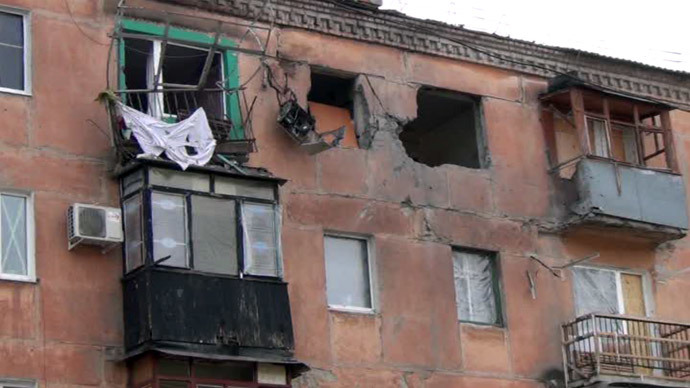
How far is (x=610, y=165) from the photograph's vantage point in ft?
94.1

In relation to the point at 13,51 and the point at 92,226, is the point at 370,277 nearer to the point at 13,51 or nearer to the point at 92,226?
the point at 92,226

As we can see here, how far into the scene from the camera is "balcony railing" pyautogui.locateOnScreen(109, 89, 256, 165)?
25.1 metres

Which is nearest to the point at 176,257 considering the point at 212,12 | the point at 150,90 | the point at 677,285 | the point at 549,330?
the point at 150,90

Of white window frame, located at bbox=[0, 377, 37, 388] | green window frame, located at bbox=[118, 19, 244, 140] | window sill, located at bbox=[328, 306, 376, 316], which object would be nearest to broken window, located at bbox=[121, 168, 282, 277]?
green window frame, located at bbox=[118, 19, 244, 140]

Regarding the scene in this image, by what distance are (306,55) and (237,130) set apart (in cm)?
214

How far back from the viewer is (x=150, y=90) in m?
24.3

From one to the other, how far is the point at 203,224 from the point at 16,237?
2.71 meters

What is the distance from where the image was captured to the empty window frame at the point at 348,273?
1024 inches

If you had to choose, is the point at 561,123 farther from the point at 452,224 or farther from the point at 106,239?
the point at 106,239

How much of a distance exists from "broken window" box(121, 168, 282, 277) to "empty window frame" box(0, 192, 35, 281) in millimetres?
1436

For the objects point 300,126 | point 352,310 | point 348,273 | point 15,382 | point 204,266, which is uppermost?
point 300,126

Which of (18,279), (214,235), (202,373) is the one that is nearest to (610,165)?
(214,235)

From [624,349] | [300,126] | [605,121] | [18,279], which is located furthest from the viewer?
[605,121]

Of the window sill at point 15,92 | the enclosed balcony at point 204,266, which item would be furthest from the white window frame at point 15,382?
the window sill at point 15,92
